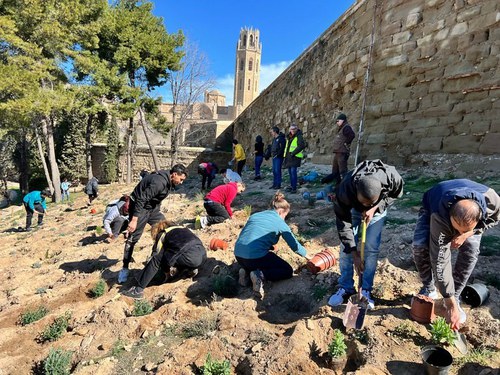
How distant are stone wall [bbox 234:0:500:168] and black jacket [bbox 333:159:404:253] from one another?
15.9 ft

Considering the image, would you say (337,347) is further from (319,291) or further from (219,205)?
(219,205)

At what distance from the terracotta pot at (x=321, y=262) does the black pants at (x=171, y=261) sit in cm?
147

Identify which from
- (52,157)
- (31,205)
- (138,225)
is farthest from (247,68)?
(138,225)

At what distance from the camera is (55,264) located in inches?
257

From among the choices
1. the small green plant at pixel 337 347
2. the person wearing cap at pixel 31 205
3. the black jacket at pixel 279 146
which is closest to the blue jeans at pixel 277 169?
the black jacket at pixel 279 146

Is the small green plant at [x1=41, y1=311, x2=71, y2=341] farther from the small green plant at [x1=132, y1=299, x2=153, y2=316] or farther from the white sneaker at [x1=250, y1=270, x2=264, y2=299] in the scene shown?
the white sneaker at [x1=250, y1=270, x2=264, y2=299]

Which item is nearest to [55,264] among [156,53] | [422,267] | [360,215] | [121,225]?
[121,225]

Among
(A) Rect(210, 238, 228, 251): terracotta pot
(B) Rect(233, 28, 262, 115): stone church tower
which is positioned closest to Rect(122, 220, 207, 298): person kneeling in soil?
(A) Rect(210, 238, 228, 251): terracotta pot

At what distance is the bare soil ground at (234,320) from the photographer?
9.35ft

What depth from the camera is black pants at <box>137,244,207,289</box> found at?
4578mm

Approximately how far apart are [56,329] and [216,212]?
11.4 ft

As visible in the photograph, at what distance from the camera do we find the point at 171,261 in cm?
460

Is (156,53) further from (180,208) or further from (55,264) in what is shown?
(55,264)

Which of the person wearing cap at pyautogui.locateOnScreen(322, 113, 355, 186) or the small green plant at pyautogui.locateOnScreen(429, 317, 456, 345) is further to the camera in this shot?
the person wearing cap at pyautogui.locateOnScreen(322, 113, 355, 186)
